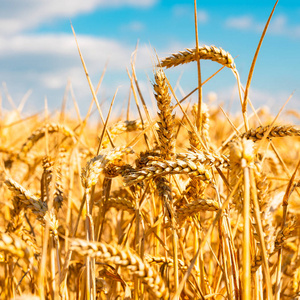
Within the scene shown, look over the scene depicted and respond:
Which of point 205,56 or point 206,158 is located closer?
point 206,158

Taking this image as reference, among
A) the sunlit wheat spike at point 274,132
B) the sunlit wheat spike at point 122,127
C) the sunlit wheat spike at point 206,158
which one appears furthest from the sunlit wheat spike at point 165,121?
the sunlit wheat spike at point 122,127

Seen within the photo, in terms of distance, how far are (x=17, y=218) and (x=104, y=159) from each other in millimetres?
514

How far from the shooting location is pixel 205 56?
1.07m

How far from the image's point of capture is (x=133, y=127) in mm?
1270

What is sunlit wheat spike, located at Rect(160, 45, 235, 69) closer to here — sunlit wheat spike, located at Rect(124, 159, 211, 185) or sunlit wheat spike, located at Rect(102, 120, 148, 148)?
sunlit wheat spike, located at Rect(102, 120, 148, 148)

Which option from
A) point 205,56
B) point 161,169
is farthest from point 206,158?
point 205,56

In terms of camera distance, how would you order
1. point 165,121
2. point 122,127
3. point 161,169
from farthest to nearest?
point 122,127, point 165,121, point 161,169

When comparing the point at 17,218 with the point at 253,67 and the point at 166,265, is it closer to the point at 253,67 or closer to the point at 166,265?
the point at 166,265

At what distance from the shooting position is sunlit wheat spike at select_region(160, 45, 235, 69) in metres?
1.05

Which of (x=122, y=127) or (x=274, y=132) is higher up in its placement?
(x=122, y=127)

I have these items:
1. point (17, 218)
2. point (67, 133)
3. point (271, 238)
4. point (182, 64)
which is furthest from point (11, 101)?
point (271, 238)

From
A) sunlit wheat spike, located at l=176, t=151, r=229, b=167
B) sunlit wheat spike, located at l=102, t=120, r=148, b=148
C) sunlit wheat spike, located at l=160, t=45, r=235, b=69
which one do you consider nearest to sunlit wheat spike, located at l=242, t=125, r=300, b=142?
sunlit wheat spike, located at l=176, t=151, r=229, b=167

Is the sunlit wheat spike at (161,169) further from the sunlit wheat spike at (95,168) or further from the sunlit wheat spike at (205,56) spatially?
the sunlit wheat spike at (205,56)

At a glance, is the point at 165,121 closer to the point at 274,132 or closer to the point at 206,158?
the point at 206,158
